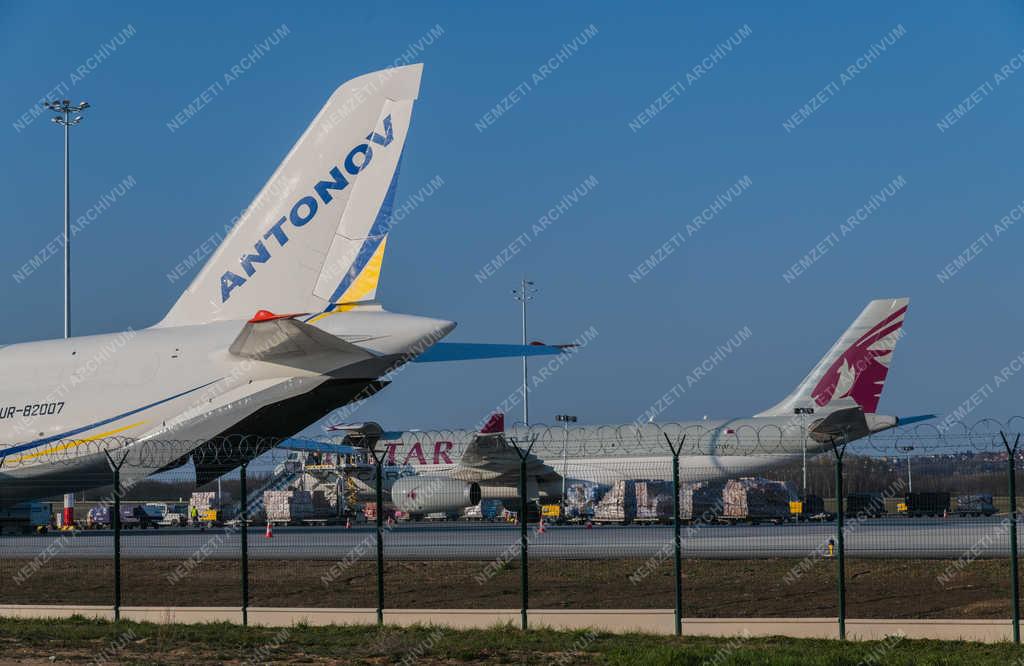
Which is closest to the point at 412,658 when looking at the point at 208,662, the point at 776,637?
the point at 208,662

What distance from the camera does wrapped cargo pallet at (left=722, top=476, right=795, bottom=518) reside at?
3591 centimetres

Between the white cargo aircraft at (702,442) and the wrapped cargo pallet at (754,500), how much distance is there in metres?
→ 1.54

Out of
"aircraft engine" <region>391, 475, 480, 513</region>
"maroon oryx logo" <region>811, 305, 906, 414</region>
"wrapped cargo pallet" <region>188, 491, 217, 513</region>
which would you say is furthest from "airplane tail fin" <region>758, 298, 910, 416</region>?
"wrapped cargo pallet" <region>188, 491, 217, 513</region>

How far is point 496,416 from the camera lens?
159 feet

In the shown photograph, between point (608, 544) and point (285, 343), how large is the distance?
6.84m

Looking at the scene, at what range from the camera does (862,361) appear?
42.7 metres

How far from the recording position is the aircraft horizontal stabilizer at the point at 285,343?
20934 millimetres

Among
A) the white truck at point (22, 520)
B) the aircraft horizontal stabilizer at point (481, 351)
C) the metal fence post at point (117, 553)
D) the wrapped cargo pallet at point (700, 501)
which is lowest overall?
the white truck at point (22, 520)

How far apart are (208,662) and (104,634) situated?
3.11m

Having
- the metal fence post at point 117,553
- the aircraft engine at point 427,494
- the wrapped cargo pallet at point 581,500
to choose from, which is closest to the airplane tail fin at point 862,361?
the wrapped cargo pallet at point 581,500

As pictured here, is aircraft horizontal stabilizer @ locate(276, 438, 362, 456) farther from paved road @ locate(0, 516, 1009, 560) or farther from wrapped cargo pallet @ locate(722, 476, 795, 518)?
paved road @ locate(0, 516, 1009, 560)

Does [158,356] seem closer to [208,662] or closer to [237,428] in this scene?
[237,428]

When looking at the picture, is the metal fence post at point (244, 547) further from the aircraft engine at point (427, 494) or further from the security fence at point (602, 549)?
the aircraft engine at point (427, 494)

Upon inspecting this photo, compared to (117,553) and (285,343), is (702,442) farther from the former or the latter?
(117,553)
